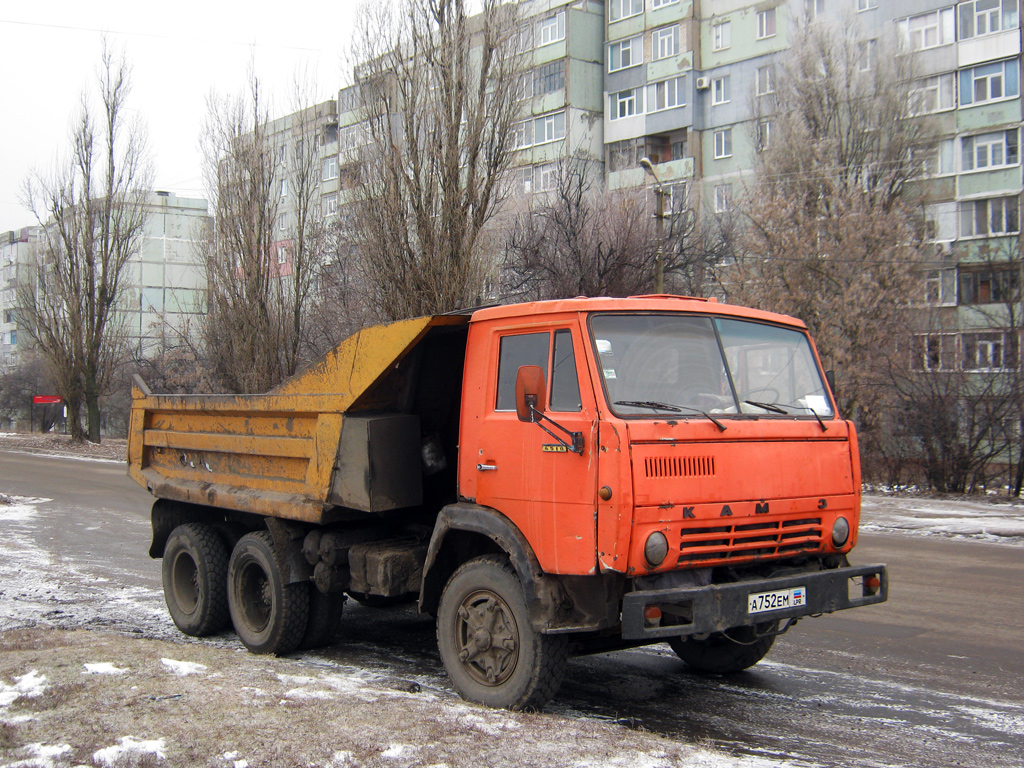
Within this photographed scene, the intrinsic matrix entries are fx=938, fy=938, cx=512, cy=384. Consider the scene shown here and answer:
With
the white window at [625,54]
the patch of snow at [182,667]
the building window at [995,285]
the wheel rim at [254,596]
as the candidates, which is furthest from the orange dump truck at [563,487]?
the white window at [625,54]

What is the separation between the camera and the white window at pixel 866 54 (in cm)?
3089

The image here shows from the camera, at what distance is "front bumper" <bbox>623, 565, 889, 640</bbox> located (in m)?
4.48

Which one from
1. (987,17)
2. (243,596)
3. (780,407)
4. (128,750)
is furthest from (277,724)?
(987,17)

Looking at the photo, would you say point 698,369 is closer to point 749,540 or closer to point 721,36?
point 749,540

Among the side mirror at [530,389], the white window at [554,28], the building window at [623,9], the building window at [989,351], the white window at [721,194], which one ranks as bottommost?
the side mirror at [530,389]

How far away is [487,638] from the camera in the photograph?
16.8ft

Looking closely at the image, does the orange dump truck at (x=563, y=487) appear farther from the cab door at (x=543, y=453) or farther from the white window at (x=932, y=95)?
the white window at (x=932, y=95)

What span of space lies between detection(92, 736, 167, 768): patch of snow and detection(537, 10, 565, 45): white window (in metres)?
42.2

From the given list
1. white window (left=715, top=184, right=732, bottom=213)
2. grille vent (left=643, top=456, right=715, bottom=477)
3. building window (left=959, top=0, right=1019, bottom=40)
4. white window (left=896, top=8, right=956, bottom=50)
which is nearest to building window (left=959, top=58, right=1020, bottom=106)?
building window (left=959, top=0, right=1019, bottom=40)

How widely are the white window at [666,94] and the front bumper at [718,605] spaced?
39.5m

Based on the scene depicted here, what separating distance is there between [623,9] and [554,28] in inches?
130

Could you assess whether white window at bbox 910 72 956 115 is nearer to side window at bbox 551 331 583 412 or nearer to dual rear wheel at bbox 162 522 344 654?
dual rear wheel at bbox 162 522 344 654

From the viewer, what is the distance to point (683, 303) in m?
5.22

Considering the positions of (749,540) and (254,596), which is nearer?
(749,540)
